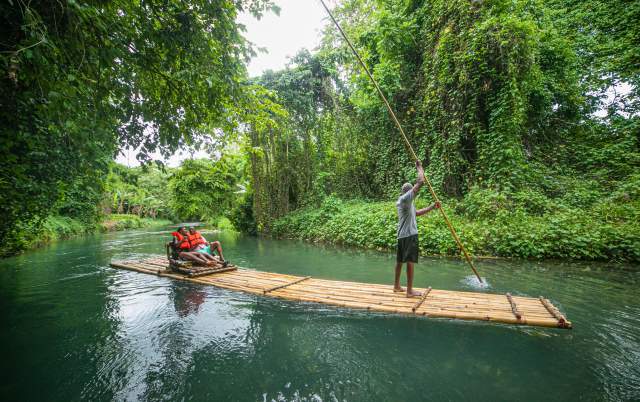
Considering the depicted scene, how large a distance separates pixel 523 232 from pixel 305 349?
7.15 metres

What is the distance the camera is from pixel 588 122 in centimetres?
1163

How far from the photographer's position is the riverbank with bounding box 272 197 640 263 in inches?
278

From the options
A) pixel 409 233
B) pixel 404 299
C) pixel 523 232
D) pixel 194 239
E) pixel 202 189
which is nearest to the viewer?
pixel 404 299

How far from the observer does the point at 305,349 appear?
3727mm

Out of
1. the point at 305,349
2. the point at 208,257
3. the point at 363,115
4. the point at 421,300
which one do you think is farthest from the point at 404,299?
the point at 363,115

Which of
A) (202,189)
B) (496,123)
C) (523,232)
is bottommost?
(523,232)

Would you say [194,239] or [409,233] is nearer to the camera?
[409,233]

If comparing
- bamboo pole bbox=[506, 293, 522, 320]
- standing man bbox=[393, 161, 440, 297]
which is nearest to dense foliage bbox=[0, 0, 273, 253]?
standing man bbox=[393, 161, 440, 297]

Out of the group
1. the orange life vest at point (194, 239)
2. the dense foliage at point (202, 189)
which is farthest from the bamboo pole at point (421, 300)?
the dense foliage at point (202, 189)

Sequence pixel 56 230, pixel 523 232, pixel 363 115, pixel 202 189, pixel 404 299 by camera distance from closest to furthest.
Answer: pixel 404 299, pixel 523 232, pixel 363 115, pixel 56 230, pixel 202 189

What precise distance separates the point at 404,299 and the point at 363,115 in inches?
515

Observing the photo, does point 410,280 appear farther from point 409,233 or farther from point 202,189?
point 202,189

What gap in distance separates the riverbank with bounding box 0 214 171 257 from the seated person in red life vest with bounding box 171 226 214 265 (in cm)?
660

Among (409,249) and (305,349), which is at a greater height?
(409,249)
